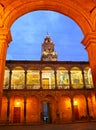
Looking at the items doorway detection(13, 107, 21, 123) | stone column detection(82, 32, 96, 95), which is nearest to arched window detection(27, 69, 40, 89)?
doorway detection(13, 107, 21, 123)

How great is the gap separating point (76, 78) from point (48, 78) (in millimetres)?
4183

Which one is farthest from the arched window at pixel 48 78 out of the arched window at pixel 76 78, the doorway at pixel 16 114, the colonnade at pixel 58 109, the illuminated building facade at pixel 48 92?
the doorway at pixel 16 114

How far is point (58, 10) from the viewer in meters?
6.83

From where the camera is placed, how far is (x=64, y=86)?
25.8 metres

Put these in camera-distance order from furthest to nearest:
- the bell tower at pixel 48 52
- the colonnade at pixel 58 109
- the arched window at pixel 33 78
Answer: the bell tower at pixel 48 52
the arched window at pixel 33 78
the colonnade at pixel 58 109

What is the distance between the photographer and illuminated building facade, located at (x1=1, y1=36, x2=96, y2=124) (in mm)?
23688

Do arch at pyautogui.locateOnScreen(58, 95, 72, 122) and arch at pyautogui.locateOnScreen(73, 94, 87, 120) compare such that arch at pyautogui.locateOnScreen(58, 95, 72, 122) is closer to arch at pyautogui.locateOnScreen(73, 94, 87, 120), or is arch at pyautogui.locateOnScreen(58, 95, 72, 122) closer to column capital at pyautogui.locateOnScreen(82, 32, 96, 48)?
arch at pyautogui.locateOnScreen(73, 94, 87, 120)

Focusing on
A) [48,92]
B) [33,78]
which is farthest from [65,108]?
[33,78]

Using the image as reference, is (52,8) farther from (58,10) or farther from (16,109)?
(16,109)

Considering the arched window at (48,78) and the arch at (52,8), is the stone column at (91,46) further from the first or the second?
the arched window at (48,78)

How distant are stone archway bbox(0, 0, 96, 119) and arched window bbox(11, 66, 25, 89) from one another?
19632mm

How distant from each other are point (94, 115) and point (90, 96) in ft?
8.80

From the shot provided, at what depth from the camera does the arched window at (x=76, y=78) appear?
26134 millimetres

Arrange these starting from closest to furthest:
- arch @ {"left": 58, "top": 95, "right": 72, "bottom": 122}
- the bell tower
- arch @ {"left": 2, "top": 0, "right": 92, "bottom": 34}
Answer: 1. arch @ {"left": 2, "top": 0, "right": 92, "bottom": 34}
2. arch @ {"left": 58, "top": 95, "right": 72, "bottom": 122}
3. the bell tower
